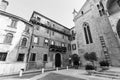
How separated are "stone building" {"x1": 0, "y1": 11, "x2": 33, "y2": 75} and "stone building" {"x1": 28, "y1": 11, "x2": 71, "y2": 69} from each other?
5.05ft

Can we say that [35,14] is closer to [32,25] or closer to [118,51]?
[32,25]

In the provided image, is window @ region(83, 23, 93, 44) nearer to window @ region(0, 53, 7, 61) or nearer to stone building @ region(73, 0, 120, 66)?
stone building @ region(73, 0, 120, 66)

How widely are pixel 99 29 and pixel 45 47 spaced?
42.8 feet

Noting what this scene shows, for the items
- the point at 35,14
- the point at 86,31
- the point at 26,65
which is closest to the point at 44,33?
the point at 35,14

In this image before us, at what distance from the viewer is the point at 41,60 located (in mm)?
13602

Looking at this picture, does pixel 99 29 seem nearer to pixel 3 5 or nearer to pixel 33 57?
pixel 33 57

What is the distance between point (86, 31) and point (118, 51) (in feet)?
24.4

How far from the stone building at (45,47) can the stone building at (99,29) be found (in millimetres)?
6138

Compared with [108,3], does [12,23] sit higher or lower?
lower

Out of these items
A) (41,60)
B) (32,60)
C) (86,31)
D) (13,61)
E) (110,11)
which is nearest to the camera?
(13,61)

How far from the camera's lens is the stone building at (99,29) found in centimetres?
1003

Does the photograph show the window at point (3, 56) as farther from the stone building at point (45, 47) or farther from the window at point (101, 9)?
the window at point (101, 9)

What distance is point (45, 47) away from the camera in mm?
15070

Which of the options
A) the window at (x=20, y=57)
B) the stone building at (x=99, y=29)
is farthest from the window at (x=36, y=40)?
the stone building at (x=99, y=29)
